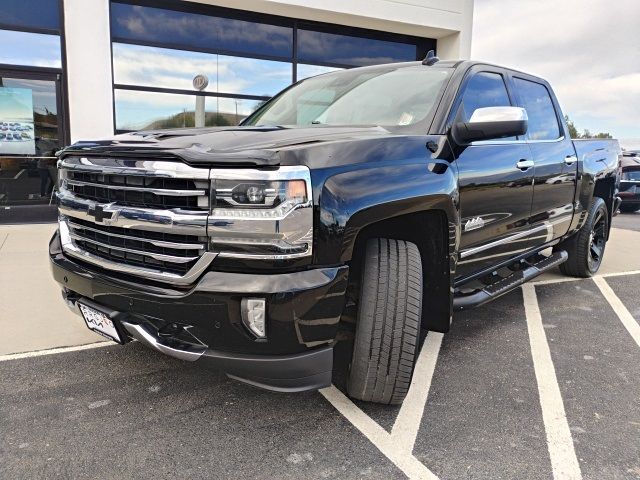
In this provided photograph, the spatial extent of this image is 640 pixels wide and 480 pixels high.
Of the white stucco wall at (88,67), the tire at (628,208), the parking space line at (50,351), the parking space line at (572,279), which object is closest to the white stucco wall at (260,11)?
the white stucco wall at (88,67)

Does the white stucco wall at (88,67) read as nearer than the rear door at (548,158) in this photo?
No

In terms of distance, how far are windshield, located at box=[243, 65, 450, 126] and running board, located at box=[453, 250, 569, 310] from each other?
1136 mm

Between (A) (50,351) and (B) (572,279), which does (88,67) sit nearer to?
(A) (50,351)

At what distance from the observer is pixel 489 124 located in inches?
113

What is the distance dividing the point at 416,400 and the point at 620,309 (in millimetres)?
2803

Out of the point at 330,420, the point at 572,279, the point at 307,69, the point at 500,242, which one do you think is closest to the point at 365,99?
the point at 500,242

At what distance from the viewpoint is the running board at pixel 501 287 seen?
10.6 ft

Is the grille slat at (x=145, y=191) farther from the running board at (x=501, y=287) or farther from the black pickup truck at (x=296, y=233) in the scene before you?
the running board at (x=501, y=287)

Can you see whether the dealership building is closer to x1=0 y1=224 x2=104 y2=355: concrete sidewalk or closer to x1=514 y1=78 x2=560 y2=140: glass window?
x1=0 y1=224 x2=104 y2=355: concrete sidewalk

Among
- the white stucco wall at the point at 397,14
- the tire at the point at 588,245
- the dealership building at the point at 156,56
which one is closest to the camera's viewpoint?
the tire at the point at 588,245

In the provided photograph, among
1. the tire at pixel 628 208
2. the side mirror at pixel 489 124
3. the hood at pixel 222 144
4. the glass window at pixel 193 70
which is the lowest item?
the tire at pixel 628 208

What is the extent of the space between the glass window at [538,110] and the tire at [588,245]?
3.80 ft

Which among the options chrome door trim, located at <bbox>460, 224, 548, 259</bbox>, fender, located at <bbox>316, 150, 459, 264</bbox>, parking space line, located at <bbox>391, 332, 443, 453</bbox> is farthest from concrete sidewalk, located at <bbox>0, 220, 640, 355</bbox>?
fender, located at <bbox>316, 150, 459, 264</bbox>

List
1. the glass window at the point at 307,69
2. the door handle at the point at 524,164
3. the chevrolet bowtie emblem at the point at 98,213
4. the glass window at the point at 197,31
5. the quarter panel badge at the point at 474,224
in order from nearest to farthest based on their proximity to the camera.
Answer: the chevrolet bowtie emblem at the point at 98,213
the quarter panel badge at the point at 474,224
the door handle at the point at 524,164
the glass window at the point at 197,31
the glass window at the point at 307,69
